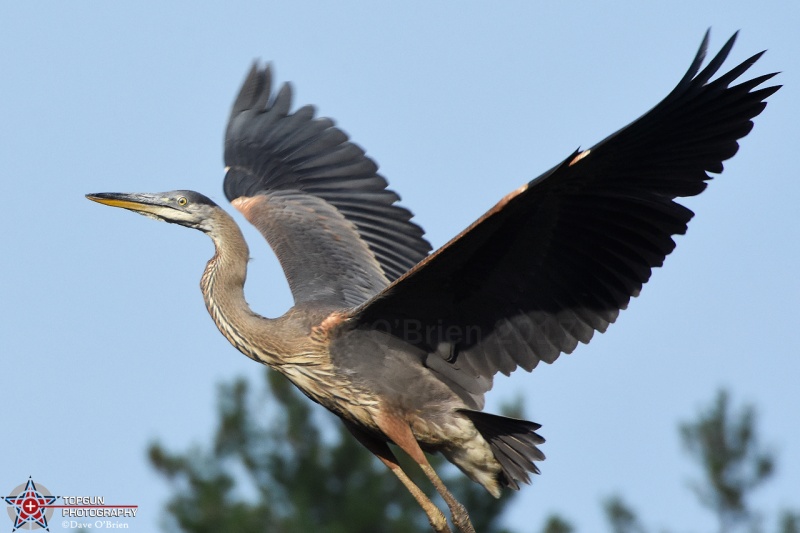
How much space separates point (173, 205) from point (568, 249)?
2444 millimetres

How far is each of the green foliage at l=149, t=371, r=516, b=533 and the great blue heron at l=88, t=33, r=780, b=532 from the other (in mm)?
6750

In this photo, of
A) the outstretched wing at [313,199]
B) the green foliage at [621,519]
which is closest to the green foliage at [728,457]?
the green foliage at [621,519]

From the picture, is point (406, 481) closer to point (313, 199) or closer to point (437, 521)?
point (437, 521)

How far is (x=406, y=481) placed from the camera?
7504 mm

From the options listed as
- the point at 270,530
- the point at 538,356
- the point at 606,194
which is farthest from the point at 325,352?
the point at 270,530

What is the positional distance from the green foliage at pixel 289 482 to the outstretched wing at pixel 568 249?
737 cm

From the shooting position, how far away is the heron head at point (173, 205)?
25.9 feet

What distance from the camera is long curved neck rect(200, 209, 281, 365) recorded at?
7.52 metres

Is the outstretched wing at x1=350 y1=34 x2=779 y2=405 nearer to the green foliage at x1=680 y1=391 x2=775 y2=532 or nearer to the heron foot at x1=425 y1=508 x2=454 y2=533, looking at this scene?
the heron foot at x1=425 y1=508 x2=454 y2=533

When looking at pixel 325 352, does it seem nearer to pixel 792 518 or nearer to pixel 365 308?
pixel 365 308

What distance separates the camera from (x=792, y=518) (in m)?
16.0

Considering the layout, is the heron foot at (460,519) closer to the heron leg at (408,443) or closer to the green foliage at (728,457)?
the heron leg at (408,443)

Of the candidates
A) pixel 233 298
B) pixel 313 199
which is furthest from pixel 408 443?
pixel 313 199

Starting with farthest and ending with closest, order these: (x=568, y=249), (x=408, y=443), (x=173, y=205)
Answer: (x=173, y=205), (x=408, y=443), (x=568, y=249)
